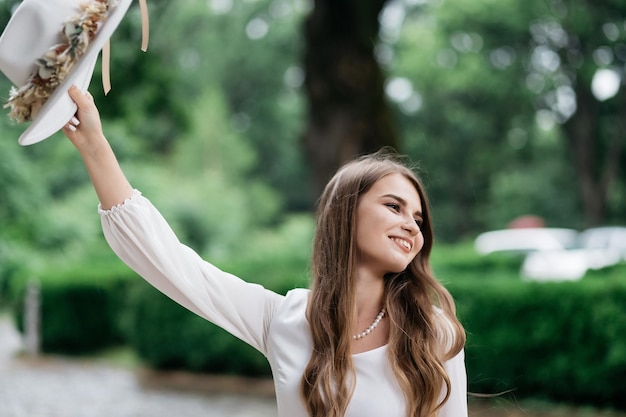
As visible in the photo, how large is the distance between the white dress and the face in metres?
0.22

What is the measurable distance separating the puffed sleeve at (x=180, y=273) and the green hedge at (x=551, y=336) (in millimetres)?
5267

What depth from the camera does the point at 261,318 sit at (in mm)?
2305

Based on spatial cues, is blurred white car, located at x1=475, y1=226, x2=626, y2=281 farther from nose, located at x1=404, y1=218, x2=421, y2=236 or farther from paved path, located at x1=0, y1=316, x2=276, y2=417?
nose, located at x1=404, y1=218, x2=421, y2=236

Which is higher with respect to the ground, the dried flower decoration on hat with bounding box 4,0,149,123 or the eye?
the dried flower decoration on hat with bounding box 4,0,149,123

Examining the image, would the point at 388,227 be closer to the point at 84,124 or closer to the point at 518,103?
the point at 84,124

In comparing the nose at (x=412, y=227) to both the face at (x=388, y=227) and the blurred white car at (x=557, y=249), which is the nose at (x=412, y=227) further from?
the blurred white car at (x=557, y=249)

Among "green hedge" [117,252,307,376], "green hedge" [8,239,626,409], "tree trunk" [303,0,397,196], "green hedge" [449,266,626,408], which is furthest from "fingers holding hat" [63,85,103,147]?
"tree trunk" [303,0,397,196]

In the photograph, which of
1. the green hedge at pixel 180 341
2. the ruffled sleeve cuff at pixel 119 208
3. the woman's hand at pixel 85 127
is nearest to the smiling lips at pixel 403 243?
the ruffled sleeve cuff at pixel 119 208

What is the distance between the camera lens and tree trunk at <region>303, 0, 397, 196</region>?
9406 millimetres

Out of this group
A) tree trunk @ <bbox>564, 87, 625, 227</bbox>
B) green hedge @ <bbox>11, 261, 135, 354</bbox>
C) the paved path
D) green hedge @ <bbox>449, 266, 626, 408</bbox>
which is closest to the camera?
green hedge @ <bbox>449, 266, 626, 408</bbox>

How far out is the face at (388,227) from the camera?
7.40 feet

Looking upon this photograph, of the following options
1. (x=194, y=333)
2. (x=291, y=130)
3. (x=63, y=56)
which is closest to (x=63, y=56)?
(x=63, y=56)

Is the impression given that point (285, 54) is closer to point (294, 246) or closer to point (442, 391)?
point (294, 246)

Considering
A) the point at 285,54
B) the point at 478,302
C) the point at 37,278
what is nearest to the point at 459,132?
the point at 285,54
